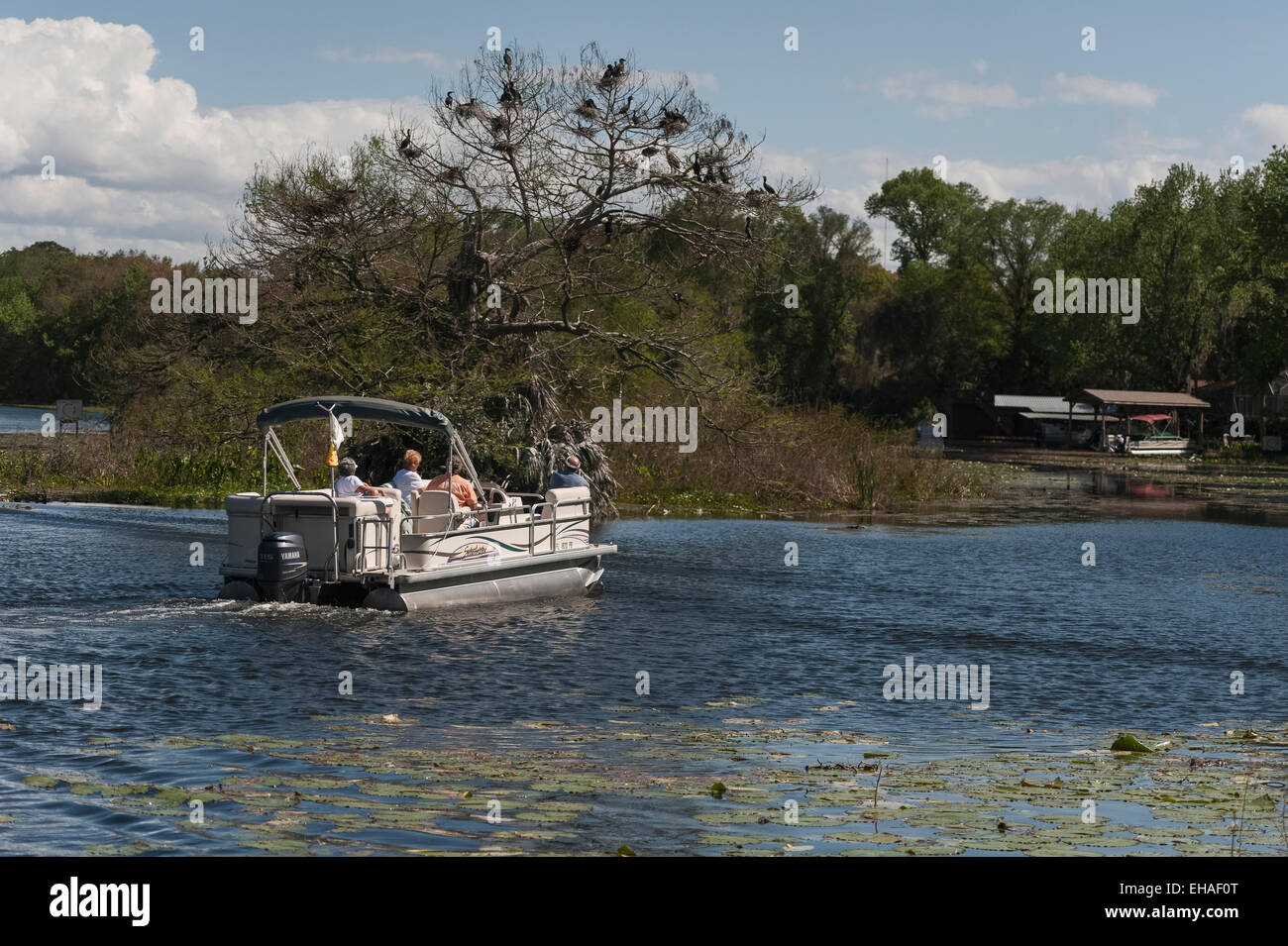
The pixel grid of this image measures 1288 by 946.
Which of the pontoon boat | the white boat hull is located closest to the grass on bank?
the white boat hull

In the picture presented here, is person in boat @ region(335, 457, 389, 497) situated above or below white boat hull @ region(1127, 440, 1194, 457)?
above

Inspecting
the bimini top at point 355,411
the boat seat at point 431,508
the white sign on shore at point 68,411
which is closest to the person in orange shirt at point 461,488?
the boat seat at point 431,508

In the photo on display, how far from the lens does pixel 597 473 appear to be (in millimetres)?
40344

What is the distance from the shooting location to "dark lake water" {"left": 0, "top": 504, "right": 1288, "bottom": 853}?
13070mm

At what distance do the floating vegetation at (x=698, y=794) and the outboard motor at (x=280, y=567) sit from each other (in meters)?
6.78

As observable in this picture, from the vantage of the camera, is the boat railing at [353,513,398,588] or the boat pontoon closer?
the boat pontoon

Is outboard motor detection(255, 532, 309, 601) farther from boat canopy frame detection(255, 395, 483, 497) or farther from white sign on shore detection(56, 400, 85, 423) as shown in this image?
white sign on shore detection(56, 400, 85, 423)

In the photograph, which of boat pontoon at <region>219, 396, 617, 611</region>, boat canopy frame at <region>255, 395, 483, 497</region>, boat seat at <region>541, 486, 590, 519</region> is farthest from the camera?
boat seat at <region>541, 486, 590, 519</region>

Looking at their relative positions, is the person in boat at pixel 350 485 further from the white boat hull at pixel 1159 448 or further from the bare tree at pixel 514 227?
the white boat hull at pixel 1159 448

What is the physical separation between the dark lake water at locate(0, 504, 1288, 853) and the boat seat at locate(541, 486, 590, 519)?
156 cm
